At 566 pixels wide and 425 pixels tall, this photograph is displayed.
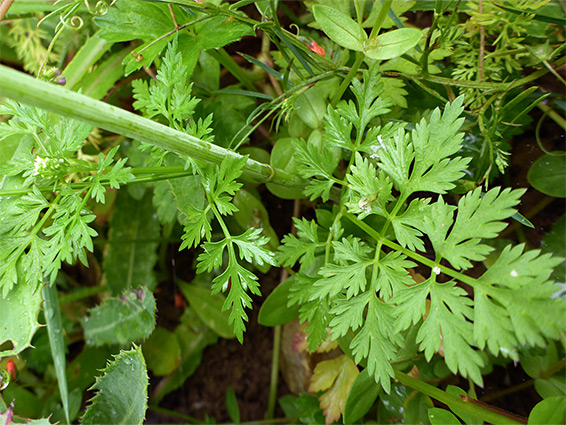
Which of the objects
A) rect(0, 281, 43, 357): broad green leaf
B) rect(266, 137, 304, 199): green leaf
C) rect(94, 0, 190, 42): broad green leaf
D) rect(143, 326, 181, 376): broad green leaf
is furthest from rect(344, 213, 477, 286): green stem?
rect(143, 326, 181, 376): broad green leaf

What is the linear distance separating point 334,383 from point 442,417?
16.6 inches

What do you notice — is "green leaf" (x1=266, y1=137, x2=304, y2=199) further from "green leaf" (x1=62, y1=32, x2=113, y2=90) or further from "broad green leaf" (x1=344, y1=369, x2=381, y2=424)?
"green leaf" (x1=62, y1=32, x2=113, y2=90)

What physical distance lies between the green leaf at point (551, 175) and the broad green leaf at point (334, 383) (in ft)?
2.39

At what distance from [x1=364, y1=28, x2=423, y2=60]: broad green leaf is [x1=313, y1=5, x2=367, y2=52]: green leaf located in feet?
0.09

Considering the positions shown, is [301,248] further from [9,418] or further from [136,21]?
[9,418]

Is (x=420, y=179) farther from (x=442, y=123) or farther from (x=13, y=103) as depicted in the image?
(x=13, y=103)

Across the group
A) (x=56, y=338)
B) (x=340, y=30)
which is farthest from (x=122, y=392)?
(x=340, y=30)

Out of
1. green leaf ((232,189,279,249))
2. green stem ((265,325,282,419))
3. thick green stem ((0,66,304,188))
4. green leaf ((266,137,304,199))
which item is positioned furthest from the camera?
green stem ((265,325,282,419))

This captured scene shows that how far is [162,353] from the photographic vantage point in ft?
5.86

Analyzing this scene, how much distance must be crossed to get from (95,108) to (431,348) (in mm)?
728

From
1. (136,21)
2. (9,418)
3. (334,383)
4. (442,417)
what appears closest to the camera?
(442,417)

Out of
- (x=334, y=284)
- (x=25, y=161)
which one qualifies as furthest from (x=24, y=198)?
(x=334, y=284)

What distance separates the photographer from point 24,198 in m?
0.96

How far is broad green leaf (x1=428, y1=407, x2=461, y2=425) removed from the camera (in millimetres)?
928
